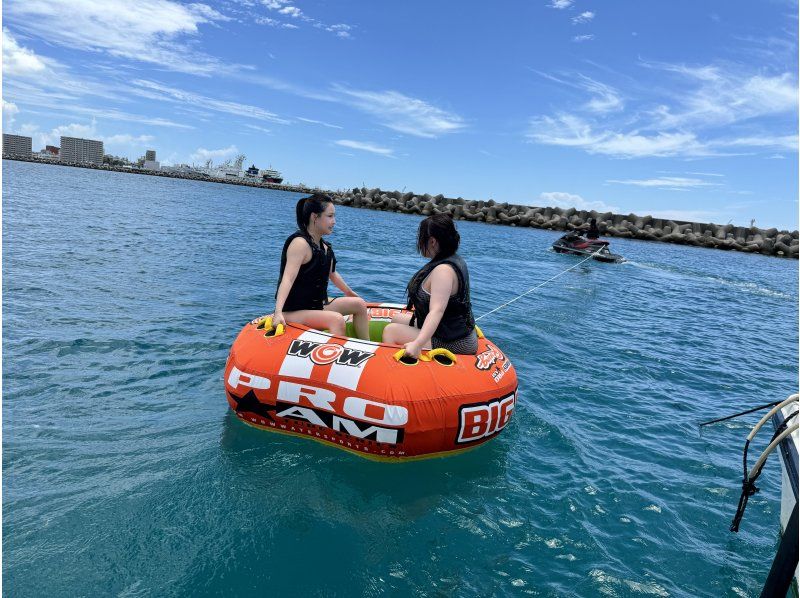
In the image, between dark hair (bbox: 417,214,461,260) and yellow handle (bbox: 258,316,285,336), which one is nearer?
dark hair (bbox: 417,214,461,260)

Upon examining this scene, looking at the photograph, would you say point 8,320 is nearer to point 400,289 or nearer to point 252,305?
point 252,305

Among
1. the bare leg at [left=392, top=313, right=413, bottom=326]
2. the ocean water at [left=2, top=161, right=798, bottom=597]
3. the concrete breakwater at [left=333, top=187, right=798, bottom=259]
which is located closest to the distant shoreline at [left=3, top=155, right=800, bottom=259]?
the concrete breakwater at [left=333, top=187, right=798, bottom=259]

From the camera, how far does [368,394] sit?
4.20 m

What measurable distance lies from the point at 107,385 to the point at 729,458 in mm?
6564

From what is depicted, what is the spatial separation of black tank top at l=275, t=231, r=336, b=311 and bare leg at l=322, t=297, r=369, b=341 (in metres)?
0.15

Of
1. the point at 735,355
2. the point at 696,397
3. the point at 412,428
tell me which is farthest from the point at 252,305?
the point at 735,355

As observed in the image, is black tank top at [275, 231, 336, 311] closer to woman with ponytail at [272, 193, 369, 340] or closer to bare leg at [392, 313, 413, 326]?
woman with ponytail at [272, 193, 369, 340]

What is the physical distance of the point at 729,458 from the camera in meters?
5.30

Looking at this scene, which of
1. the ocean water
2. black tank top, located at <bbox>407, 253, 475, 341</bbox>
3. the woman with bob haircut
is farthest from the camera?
black tank top, located at <bbox>407, 253, 475, 341</bbox>

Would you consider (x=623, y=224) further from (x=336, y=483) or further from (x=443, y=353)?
(x=336, y=483)

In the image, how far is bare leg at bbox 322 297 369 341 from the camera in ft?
17.3

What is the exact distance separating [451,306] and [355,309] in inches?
45.6

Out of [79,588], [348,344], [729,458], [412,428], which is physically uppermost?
[348,344]

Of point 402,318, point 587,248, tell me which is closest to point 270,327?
point 402,318
